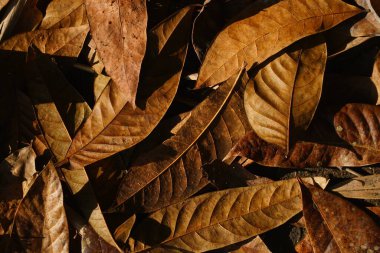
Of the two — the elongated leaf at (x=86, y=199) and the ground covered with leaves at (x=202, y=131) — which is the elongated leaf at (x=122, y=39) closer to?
the ground covered with leaves at (x=202, y=131)

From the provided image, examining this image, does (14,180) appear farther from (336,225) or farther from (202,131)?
(336,225)

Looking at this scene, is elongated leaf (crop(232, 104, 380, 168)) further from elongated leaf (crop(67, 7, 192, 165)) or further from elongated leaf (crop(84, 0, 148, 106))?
elongated leaf (crop(84, 0, 148, 106))

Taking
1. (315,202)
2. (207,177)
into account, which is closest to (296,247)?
(315,202)

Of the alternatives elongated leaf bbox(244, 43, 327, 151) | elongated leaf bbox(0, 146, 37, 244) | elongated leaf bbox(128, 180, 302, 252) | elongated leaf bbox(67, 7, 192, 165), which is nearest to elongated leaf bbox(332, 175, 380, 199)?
elongated leaf bbox(128, 180, 302, 252)

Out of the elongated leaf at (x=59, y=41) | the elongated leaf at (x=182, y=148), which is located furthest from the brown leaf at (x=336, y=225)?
the elongated leaf at (x=59, y=41)

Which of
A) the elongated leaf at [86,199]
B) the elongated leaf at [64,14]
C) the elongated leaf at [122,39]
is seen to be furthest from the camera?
the elongated leaf at [64,14]

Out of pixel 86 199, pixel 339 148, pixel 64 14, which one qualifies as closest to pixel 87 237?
pixel 86 199
